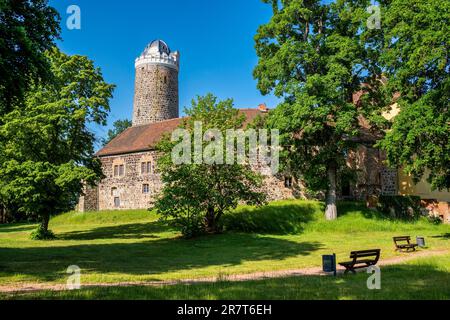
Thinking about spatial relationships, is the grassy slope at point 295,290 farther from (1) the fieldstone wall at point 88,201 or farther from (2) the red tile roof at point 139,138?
(1) the fieldstone wall at point 88,201

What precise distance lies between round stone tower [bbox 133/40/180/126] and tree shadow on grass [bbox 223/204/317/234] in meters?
30.2

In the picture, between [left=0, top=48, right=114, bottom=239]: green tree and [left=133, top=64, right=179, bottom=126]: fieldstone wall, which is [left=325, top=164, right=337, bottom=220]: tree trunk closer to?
[left=0, top=48, right=114, bottom=239]: green tree

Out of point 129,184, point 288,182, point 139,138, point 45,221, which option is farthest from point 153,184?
point 45,221

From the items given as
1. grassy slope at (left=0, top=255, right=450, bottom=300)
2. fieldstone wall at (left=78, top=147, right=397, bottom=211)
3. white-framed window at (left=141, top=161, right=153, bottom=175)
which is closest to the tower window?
fieldstone wall at (left=78, top=147, right=397, bottom=211)

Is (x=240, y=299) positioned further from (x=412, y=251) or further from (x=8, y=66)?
(x=412, y=251)

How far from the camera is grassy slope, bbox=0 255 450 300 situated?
8.42m

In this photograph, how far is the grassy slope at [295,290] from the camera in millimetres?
8422

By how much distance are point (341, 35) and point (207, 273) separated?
21171 mm

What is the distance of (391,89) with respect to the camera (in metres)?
23.2

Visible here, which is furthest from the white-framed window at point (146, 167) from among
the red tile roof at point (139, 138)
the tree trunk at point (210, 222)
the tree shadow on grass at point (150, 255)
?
the tree shadow on grass at point (150, 255)

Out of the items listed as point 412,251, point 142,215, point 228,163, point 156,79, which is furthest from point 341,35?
point 156,79

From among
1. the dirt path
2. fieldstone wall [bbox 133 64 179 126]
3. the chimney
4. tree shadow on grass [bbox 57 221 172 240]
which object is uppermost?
fieldstone wall [bbox 133 64 179 126]

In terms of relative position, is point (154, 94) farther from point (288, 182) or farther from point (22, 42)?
point (22, 42)
